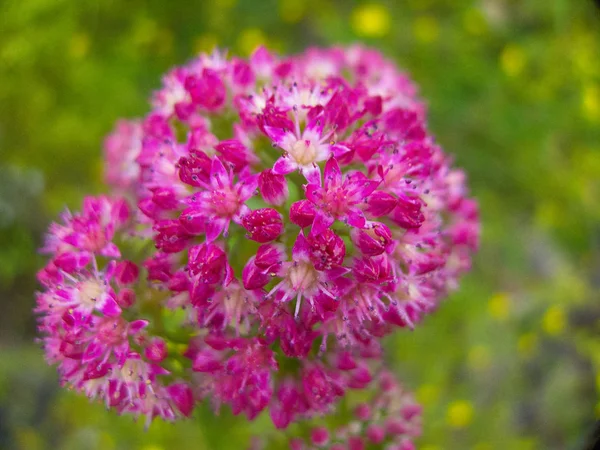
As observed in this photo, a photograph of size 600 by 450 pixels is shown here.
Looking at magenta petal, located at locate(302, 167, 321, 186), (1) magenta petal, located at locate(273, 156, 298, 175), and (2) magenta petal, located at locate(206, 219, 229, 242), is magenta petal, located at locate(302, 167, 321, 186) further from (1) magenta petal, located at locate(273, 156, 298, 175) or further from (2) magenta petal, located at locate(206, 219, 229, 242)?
(2) magenta petal, located at locate(206, 219, 229, 242)

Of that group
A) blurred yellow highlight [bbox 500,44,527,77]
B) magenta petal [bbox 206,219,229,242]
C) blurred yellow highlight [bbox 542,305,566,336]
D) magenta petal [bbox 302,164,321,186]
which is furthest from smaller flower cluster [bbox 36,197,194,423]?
blurred yellow highlight [bbox 500,44,527,77]

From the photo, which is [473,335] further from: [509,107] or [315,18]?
[315,18]

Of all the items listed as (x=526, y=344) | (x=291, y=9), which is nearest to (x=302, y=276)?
(x=526, y=344)

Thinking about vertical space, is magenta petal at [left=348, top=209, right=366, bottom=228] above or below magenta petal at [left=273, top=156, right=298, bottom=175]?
below

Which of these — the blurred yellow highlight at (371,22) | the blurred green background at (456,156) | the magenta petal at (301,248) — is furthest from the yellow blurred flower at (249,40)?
the magenta petal at (301,248)

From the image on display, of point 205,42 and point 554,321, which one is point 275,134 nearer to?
point 554,321

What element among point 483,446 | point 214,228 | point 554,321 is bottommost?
point 214,228

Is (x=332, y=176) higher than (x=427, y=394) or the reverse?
the reverse
